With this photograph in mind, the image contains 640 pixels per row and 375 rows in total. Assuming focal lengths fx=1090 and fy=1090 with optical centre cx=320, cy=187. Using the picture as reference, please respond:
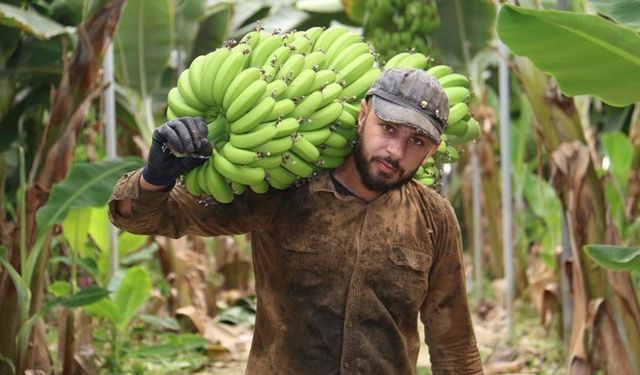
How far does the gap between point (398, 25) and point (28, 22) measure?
164 cm

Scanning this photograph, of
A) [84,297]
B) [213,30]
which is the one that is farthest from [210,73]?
[213,30]

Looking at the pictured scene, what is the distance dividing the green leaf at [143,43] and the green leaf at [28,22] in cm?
69

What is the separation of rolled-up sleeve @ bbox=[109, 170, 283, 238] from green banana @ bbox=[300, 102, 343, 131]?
21 cm

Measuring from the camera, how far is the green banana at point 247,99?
2148mm

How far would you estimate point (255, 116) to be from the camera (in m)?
2.15

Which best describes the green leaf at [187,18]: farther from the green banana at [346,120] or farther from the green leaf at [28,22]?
the green banana at [346,120]

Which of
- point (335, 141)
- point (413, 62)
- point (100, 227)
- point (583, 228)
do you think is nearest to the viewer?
point (335, 141)

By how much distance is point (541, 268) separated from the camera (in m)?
6.86

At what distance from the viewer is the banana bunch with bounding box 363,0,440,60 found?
16.0 ft

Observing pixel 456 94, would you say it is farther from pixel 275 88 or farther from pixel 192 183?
pixel 192 183

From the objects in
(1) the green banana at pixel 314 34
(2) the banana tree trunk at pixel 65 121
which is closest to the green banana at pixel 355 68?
(1) the green banana at pixel 314 34

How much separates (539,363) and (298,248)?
3174 millimetres

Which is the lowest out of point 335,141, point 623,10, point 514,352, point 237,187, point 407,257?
point 514,352

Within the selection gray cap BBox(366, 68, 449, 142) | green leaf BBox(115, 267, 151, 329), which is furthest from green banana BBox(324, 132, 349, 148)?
green leaf BBox(115, 267, 151, 329)
